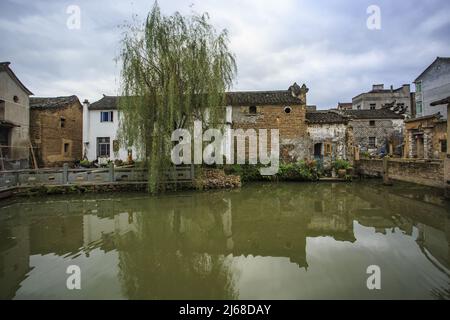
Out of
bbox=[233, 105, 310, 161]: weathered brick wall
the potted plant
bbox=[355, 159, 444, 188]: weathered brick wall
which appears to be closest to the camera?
bbox=[355, 159, 444, 188]: weathered brick wall

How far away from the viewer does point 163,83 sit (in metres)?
9.60

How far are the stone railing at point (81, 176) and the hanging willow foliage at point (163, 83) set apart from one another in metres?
1.00

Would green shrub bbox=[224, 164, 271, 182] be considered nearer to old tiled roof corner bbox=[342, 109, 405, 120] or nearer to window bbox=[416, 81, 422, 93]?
old tiled roof corner bbox=[342, 109, 405, 120]

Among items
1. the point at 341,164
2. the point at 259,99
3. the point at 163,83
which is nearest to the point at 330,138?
the point at 341,164

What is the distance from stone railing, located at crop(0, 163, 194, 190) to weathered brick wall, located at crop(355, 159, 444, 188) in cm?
934

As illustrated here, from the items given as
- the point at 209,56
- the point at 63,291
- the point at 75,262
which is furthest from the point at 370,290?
the point at 209,56

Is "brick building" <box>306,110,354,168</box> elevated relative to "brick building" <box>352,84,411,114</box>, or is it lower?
lower

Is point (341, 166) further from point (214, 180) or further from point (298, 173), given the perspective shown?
point (214, 180)

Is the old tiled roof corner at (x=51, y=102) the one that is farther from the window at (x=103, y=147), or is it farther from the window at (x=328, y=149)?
the window at (x=328, y=149)

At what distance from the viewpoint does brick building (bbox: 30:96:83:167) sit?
47.5ft

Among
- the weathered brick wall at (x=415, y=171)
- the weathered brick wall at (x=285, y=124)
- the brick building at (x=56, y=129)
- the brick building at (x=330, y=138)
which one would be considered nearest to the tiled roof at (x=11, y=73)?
the brick building at (x=56, y=129)

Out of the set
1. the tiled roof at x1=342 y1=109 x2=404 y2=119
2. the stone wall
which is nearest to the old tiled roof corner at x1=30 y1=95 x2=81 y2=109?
the stone wall
